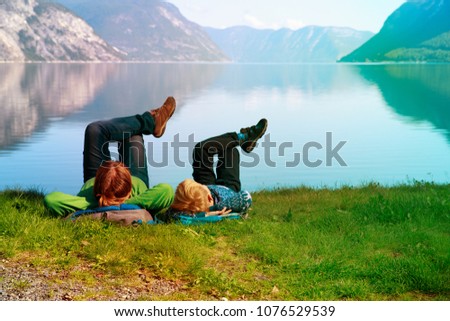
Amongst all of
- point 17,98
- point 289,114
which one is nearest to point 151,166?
point 289,114

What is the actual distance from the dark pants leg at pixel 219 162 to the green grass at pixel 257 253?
2.43 feet

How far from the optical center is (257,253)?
807cm

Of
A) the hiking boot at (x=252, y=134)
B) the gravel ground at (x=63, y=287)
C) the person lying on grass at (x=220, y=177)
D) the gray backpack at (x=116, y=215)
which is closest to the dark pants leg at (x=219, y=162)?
the person lying on grass at (x=220, y=177)

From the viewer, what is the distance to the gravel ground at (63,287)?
21.6 feet

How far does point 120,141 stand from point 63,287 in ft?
10.6

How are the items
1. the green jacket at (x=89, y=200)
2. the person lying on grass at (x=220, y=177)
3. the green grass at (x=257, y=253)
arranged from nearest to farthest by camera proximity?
the green grass at (x=257, y=253)
the green jacket at (x=89, y=200)
the person lying on grass at (x=220, y=177)

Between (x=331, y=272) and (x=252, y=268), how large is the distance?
0.95 meters

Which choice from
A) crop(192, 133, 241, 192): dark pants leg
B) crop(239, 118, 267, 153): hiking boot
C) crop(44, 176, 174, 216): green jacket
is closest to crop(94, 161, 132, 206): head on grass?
crop(44, 176, 174, 216): green jacket

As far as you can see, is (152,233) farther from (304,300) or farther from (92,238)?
(304,300)

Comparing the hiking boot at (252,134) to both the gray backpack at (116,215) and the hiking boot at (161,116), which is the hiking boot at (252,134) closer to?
the hiking boot at (161,116)

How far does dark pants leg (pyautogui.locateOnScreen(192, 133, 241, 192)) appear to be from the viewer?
9.73 meters

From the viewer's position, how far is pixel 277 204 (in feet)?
37.7

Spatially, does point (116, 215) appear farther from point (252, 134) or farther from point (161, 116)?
point (252, 134)

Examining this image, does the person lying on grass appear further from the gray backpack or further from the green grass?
the gray backpack
